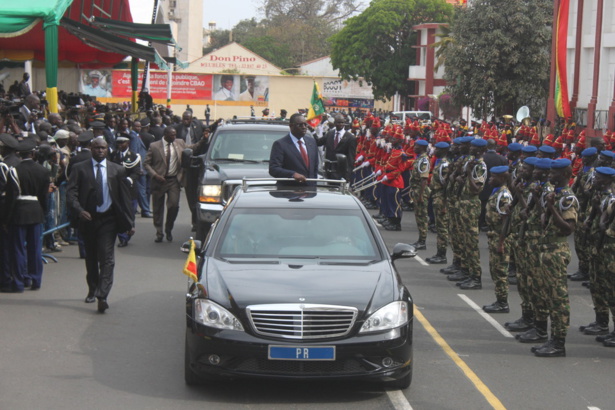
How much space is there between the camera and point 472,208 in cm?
1289

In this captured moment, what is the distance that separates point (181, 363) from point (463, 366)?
2605 millimetres

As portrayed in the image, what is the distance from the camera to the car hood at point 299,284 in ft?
24.9

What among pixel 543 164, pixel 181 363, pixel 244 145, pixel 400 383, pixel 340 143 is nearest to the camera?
pixel 400 383

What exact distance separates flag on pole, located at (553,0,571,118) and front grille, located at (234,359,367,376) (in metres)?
27.0

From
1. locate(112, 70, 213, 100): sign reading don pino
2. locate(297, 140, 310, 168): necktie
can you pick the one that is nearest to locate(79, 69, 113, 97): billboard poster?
locate(112, 70, 213, 100): sign reading don pino

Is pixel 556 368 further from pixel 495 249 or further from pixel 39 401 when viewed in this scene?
pixel 39 401

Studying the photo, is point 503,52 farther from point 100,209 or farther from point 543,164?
point 543,164

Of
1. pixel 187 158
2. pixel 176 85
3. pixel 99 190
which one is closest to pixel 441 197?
pixel 187 158

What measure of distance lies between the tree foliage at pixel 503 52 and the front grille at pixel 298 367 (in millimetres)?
36300

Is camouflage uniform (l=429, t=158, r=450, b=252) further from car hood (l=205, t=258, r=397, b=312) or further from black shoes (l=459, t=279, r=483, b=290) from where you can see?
car hood (l=205, t=258, r=397, b=312)

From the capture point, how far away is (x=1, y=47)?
31.6 meters

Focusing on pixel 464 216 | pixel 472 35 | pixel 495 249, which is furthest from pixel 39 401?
pixel 472 35

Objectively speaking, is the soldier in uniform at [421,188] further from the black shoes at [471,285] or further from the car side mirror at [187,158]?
the car side mirror at [187,158]

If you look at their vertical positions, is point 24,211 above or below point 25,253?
above
